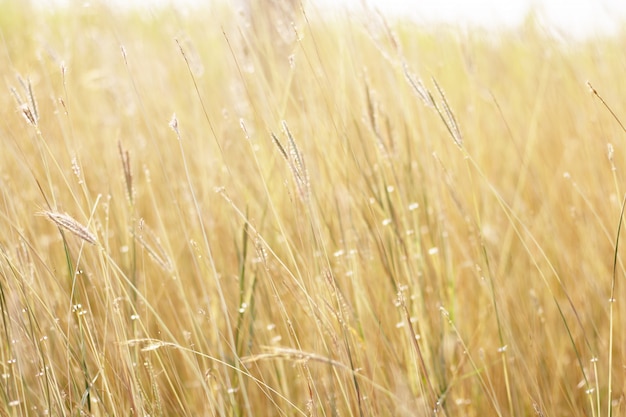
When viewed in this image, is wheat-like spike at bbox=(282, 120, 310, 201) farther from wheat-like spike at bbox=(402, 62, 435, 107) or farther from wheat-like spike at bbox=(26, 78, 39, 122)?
wheat-like spike at bbox=(26, 78, 39, 122)

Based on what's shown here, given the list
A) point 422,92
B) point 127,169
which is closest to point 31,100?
point 127,169

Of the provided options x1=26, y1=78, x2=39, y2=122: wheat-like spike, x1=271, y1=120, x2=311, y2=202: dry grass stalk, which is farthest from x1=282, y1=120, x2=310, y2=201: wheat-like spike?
x1=26, y1=78, x2=39, y2=122: wheat-like spike

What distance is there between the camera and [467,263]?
5.10 feet

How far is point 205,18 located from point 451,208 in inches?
74.6

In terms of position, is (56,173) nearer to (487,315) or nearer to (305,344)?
(305,344)

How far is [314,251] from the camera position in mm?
1152

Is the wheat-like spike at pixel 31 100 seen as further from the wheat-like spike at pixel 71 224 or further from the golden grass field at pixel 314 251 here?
the wheat-like spike at pixel 71 224

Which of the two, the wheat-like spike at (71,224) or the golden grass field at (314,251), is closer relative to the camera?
the wheat-like spike at (71,224)

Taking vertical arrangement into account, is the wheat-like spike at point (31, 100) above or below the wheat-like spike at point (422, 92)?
above

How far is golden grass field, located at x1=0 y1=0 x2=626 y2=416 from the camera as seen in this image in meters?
1.02

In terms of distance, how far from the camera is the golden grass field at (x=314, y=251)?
3.33 ft

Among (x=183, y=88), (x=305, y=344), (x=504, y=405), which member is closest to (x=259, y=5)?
(x=183, y=88)

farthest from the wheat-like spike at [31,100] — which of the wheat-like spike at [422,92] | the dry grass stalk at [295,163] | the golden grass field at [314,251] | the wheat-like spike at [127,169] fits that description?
the wheat-like spike at [422,92]

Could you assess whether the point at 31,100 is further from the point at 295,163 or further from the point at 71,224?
the point at 295,163
